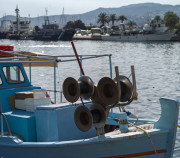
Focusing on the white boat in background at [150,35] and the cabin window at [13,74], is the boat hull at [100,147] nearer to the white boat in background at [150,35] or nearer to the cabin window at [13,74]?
the cabin window at [13,74]

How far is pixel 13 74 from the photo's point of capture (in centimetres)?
1382

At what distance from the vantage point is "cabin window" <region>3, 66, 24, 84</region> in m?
13.6

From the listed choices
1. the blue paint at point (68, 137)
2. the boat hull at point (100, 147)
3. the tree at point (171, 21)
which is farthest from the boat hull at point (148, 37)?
the boat hull at point (100, 147)

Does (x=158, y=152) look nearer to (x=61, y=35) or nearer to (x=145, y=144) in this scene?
(x=145, y=144)

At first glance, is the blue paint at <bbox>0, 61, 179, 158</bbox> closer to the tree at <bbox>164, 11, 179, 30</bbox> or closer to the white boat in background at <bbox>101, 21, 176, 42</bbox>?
the white boat in background at <bbox>101, 21, 176, 42</bbox>

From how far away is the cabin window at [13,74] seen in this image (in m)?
13.6

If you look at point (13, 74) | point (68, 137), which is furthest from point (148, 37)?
point (68, 137)

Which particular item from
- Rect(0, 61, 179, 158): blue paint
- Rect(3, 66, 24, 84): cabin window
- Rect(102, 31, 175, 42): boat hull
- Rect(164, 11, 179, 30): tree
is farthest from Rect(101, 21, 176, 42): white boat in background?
Rect(0, 61, 179, 158): blue paint

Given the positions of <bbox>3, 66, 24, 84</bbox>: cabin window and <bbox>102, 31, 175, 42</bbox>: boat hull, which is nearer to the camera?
<bbox>3, 66, 24, 84</bbox>: cabin window

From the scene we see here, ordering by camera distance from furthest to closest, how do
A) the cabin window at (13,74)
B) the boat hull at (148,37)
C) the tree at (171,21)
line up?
the tree at (171,21)
the boat hull at (148,37)
the cabin window at (13,74)

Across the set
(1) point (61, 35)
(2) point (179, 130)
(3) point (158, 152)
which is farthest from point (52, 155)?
(1) point (61, 35)

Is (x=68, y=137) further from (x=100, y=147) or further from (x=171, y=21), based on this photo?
(x=171, y=21)

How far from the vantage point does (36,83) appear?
124ft

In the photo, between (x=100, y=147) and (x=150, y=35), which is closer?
(x=100, y=147)
